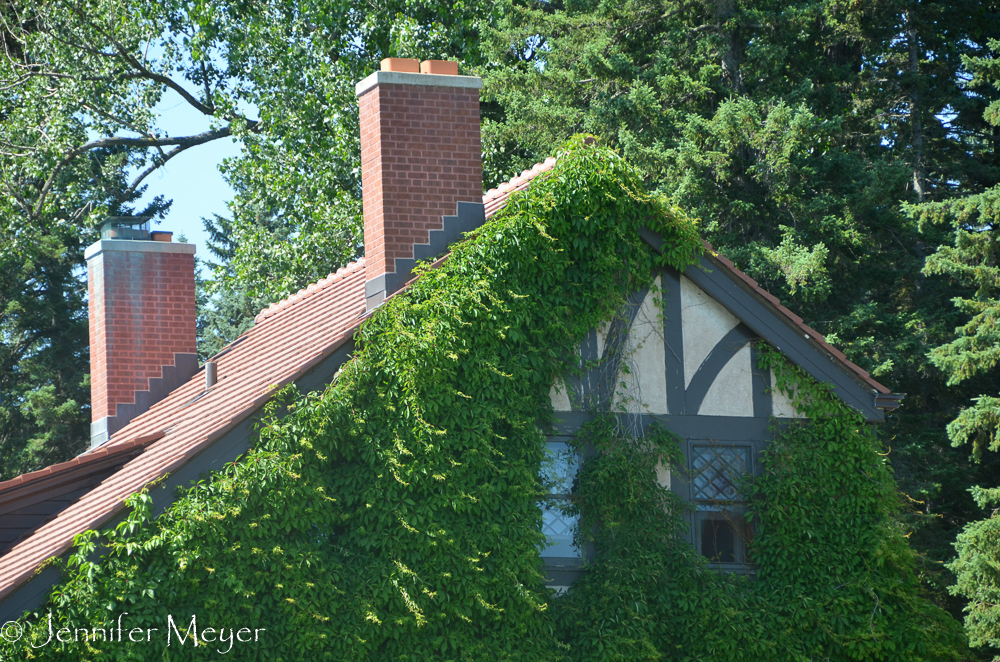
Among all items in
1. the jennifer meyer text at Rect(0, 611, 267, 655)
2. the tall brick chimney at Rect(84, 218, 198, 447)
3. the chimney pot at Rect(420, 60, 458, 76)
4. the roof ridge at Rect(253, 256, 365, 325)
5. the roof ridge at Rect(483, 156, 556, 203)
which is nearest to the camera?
the jennifer meyer text at Rect(0, 611, 267, 655)

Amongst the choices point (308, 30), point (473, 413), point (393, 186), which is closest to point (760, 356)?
point (473, 413)

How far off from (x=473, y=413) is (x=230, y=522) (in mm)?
2629

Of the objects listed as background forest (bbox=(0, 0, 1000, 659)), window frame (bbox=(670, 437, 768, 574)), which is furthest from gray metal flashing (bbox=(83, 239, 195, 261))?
background forest (bbox=(0, 0, 1000, 659))

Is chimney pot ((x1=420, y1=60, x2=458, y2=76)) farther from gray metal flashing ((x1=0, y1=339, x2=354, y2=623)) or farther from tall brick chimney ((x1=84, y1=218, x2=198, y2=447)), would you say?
tall brick chimney ((x1=84, y1=218, x2=198, y2=447))

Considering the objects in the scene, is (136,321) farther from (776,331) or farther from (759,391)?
(776,331)

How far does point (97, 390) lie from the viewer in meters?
15.3

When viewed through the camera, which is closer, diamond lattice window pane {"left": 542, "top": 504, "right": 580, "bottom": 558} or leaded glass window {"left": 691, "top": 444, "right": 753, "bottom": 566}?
diamond lattice window pane {"left": 542, "top": 504, "right": 580, "bottom": 558}

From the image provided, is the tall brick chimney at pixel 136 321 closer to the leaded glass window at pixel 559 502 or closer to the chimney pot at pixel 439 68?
the chimney pot at pixel 439 68

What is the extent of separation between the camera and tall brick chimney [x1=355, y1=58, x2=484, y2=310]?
12172 mm

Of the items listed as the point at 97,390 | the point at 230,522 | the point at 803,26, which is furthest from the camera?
the point at 803,26

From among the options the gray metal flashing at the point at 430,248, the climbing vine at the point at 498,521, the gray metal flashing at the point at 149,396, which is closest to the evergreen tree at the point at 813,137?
the climbing vine at the point at 498,521

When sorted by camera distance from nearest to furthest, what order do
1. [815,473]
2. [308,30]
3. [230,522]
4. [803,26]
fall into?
[230,522] < [815,473] < [803,26] < [308,30]

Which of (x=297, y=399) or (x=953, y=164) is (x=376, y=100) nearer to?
(x=297, y=399)

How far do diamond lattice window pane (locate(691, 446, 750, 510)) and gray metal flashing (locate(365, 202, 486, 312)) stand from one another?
3.70 metres
